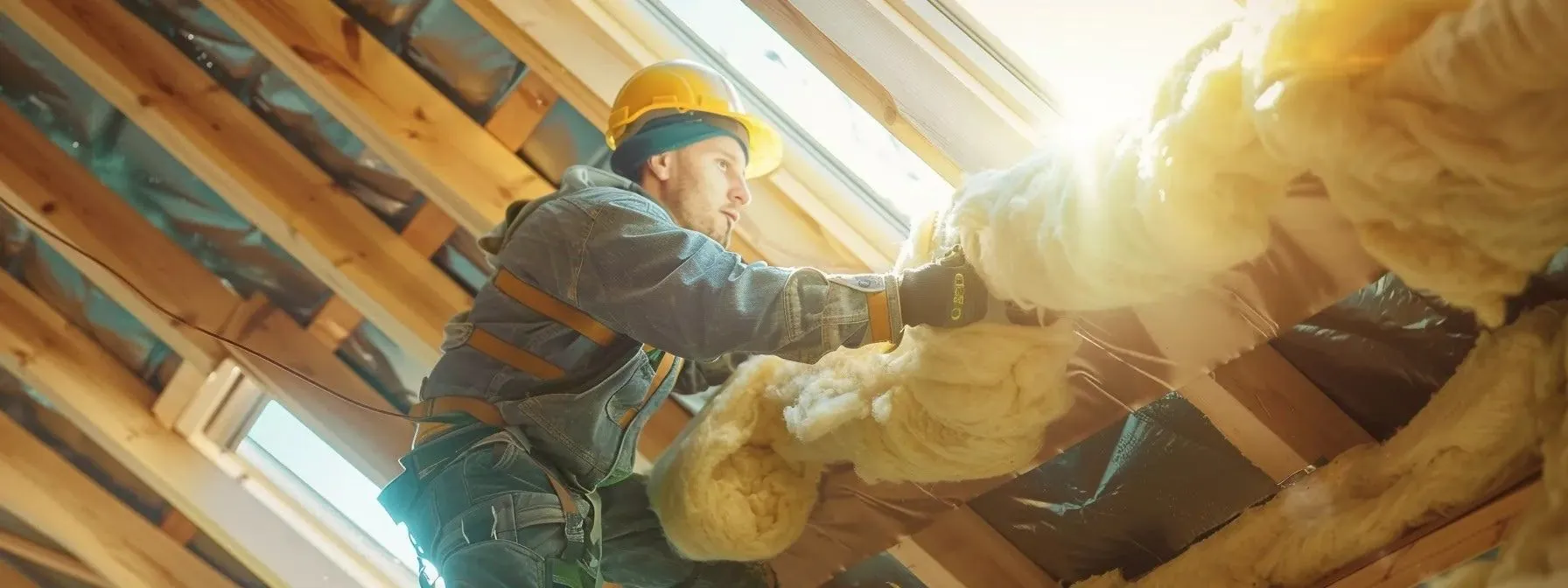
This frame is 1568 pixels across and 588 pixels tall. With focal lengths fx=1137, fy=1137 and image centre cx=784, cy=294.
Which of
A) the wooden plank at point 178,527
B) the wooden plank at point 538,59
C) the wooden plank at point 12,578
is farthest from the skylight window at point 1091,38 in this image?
the wooden plank at point 12,578

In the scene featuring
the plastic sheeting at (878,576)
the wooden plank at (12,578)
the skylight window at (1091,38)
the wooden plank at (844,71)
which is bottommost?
the wooden plank at (12,578)

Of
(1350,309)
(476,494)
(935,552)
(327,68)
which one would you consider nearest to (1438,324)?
(1350,309)

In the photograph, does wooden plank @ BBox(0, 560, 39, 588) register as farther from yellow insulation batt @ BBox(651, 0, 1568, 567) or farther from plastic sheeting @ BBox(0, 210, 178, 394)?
yellow insulation batt @ BBox(651, 0, 1568, 567)

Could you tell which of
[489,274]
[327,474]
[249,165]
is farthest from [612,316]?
[327,474]

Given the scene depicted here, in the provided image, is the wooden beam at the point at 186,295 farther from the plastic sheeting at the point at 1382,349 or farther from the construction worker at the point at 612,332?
the plastic sheeting at the point at 1382,349

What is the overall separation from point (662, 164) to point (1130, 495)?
801 millimetres

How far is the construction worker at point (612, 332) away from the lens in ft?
3.99

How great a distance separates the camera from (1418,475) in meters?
1.06

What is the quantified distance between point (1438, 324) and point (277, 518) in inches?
95.8

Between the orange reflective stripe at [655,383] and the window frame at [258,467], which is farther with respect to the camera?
the window frame at [258,467]

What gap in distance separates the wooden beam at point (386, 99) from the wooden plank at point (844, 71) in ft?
2.37

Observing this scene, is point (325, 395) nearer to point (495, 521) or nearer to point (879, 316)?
point (495, 521)

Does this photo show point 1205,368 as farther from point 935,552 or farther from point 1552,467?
point 935,552

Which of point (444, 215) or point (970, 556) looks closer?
point (970, 556)
